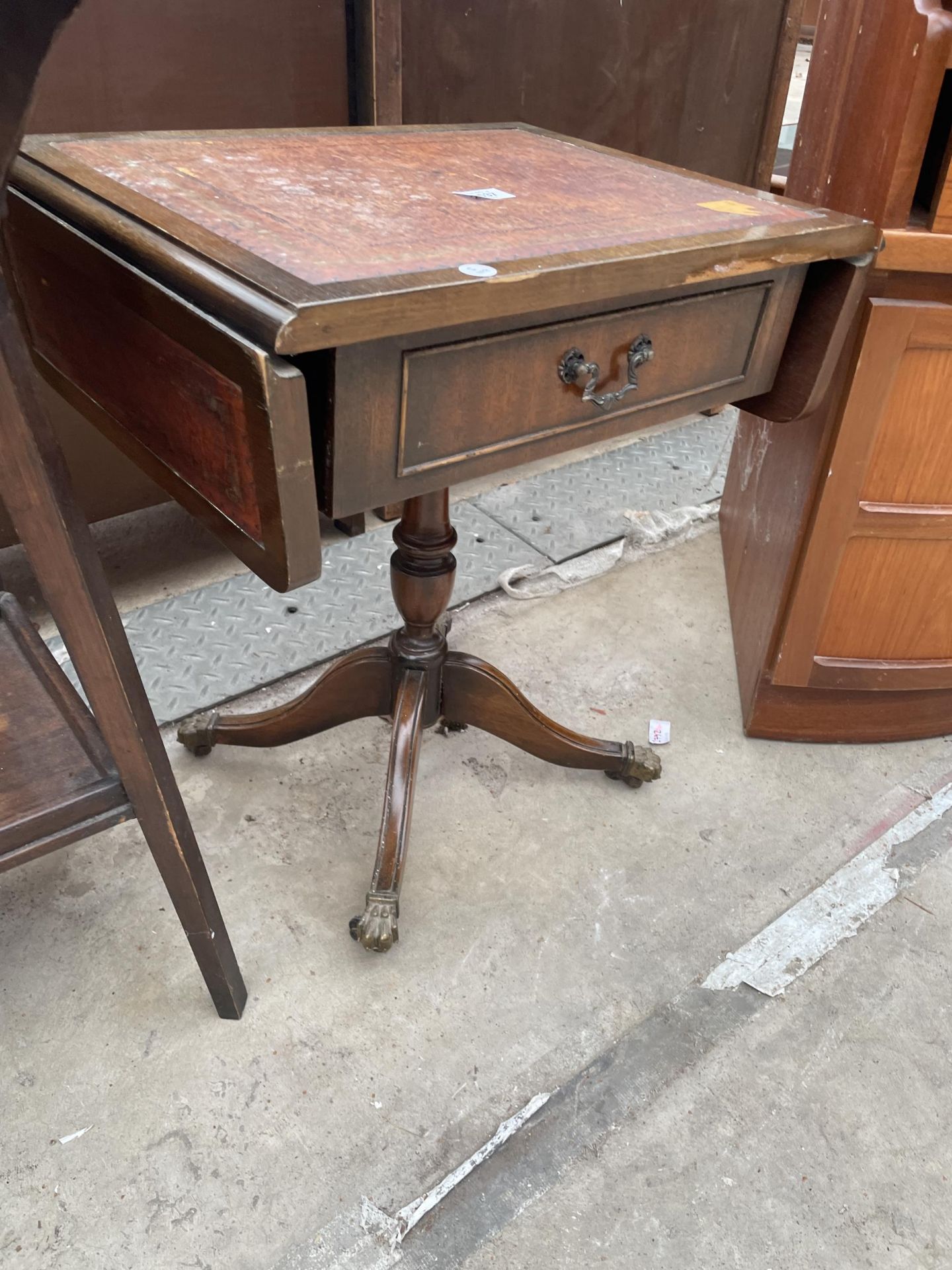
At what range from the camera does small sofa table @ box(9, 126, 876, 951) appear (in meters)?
0.77

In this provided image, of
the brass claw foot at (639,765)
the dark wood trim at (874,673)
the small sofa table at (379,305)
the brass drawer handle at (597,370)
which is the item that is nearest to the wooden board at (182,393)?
the small sofa table at (379,305)

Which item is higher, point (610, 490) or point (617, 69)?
point (617, 69)

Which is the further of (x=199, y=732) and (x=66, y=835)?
(x=199, y=732)

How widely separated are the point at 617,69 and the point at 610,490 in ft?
3.25

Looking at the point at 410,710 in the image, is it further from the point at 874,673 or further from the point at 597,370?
the point at 874,673

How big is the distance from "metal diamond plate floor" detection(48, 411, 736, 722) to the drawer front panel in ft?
3.29

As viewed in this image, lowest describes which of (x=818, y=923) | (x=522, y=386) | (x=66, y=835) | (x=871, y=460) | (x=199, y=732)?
(x=818, y=923)

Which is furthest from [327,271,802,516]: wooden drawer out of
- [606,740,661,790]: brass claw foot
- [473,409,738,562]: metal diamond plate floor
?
[473,409,738,562]: metal diamond plate floor

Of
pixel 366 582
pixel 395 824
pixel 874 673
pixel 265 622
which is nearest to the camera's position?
pixel 395 824

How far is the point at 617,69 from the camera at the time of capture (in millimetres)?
2180

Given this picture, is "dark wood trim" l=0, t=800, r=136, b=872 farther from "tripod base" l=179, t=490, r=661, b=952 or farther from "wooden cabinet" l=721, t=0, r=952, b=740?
"wooden cabinet" l=721, t=0, r=952, b=740

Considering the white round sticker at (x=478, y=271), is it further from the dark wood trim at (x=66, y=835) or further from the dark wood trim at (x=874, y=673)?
the dark wood trim at (x=874, y=673)

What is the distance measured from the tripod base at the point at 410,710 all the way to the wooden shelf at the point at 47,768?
399 millimetres

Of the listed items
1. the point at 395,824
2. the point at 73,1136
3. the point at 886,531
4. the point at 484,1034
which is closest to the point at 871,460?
the point at 886,531
